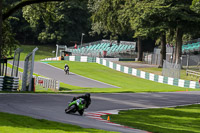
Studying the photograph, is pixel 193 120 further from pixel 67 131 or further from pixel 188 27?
pixel 188 27

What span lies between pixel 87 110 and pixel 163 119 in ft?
11.5

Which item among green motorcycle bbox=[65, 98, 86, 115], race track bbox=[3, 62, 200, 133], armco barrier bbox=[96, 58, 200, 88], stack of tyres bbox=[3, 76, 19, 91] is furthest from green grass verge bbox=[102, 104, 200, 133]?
→ armco barrier bbox=[96, 58, 200, 88]

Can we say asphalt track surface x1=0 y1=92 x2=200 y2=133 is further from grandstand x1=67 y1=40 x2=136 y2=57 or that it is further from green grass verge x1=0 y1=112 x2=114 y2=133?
grandstand x1=67 y1=40 x2=136 y2=57

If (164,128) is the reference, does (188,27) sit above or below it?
above

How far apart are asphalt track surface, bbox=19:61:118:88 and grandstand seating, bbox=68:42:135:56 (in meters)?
13.4

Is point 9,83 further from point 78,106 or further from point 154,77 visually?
point 154,77

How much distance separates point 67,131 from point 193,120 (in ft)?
27.2

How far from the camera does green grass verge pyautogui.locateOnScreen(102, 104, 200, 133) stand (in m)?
14.3

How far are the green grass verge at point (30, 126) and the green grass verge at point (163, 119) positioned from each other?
363 centimetres

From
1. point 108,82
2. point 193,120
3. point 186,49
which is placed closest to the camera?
point 193,120

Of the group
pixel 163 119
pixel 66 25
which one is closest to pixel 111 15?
pixel 66 25

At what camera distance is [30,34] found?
3393 inches

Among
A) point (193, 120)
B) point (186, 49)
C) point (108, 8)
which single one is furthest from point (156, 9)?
point (193, 120)

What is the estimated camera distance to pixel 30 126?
35.5ft
